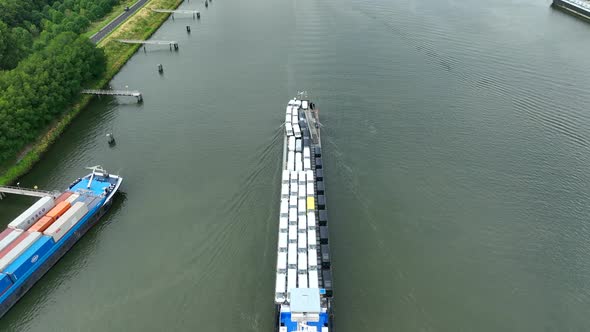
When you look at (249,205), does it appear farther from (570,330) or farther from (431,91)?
(431,91)

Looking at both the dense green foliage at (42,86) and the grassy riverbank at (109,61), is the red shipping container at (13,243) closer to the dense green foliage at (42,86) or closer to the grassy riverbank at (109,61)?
the grassy riverbank at (109,61)

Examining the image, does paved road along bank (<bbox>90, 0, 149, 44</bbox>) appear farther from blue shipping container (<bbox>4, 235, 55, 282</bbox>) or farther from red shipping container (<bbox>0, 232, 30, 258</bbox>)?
blue shipping container (<bbox>4, 235, 55, 282</bbox>)

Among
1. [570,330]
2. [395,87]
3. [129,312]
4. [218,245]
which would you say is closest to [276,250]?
[218,245]

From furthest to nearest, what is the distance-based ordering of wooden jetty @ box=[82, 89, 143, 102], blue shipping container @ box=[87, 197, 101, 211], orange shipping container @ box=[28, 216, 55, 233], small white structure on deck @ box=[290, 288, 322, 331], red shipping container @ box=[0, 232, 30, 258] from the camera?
wooden jetty @ box=[82, 89, 143, 102], blue shipping container @ box=[87, 197, 101, 211], orange shipping container @ box=[28, 216, 55, 233], red shipping container @ box=[0, 232, 30, 258], small white structure on deck @ box=[290, 288, 322, 331]

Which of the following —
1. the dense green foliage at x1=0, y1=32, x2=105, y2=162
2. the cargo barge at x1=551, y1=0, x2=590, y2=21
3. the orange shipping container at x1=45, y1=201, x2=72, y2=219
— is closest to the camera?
the orange shipping container at x1=45, y1=201, x2=72, y2=219

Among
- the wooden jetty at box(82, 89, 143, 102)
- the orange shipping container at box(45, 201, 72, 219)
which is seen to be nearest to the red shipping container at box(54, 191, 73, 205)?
the orange shipping container at box(45, 201, 72, 219)

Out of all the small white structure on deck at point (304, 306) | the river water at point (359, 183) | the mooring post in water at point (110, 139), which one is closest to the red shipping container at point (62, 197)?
the river water at point (359, 183)

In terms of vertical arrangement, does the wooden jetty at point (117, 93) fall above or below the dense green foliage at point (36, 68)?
below
